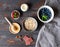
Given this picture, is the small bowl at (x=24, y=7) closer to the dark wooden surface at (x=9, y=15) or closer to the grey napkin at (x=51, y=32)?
the dark wooden surface at (x=9, y=15)

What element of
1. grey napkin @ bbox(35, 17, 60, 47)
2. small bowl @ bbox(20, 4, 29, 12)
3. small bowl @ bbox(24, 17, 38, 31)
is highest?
small bowl @ bbox(20, 4, 29, 12)

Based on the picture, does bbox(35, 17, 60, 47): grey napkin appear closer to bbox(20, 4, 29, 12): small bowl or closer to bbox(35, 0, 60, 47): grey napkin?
bbox(35, 0, 60, 47): grey napkin

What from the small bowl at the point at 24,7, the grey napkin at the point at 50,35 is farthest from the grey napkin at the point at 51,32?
the small bowl at the point at 24,7

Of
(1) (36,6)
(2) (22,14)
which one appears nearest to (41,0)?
(1) (36,6)

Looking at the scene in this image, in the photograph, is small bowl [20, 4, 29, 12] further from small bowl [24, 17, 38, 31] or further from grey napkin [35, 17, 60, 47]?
grey napkin [35, 17, 60, 47]

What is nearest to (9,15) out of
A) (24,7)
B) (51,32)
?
(24,7)

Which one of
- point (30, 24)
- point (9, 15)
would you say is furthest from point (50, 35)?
point (9, 15)

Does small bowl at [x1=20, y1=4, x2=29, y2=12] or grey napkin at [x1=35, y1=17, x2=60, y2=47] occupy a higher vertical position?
small bowl at [x1=20, y1=4, x2=29, y2=12]

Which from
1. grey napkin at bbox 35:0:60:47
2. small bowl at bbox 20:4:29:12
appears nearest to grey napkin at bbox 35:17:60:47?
grey napkin at bbox 35:0:60:47

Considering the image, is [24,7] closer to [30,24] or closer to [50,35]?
[30,24]

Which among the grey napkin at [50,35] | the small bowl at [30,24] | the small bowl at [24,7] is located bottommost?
the grey napkin at [50,35]

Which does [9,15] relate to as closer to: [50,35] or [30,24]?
[30,24]

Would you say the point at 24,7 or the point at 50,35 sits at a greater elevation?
the point at 24,7

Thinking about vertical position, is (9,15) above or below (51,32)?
above
